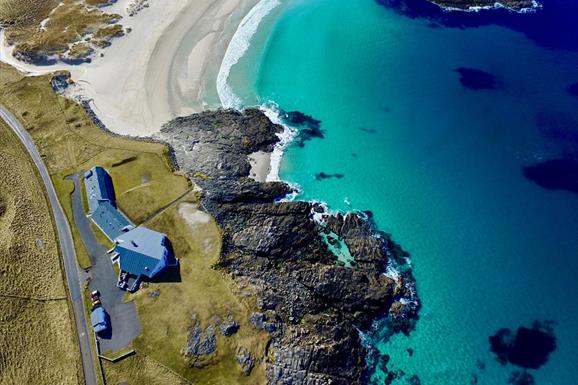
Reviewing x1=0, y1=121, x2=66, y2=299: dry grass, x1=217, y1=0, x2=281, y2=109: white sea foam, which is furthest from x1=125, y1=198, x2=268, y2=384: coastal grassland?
x1=217, y1=0, x2=281, y2=109: white sea foam

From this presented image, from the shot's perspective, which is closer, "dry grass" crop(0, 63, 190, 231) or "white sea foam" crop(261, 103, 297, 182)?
"dry grass" crop(0, 63, 190, 231)

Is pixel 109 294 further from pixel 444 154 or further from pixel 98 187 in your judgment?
pixel 444 154

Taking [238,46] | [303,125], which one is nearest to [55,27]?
[238,46]

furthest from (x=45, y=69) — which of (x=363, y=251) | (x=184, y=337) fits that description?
(x=363, y=251)

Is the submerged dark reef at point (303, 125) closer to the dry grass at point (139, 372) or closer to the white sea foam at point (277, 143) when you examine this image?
the white sea foam at point (277, 143)

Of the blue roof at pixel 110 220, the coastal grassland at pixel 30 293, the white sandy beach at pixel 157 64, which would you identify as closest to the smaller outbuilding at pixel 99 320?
the coastal grassland at pixel 30 293

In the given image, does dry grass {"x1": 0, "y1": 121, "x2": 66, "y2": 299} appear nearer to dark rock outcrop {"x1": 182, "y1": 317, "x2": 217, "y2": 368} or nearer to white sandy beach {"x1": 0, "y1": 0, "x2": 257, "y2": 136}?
white sandy beach {"x1": 0, "y1": 0, "x2": 257, "y2": 136}
